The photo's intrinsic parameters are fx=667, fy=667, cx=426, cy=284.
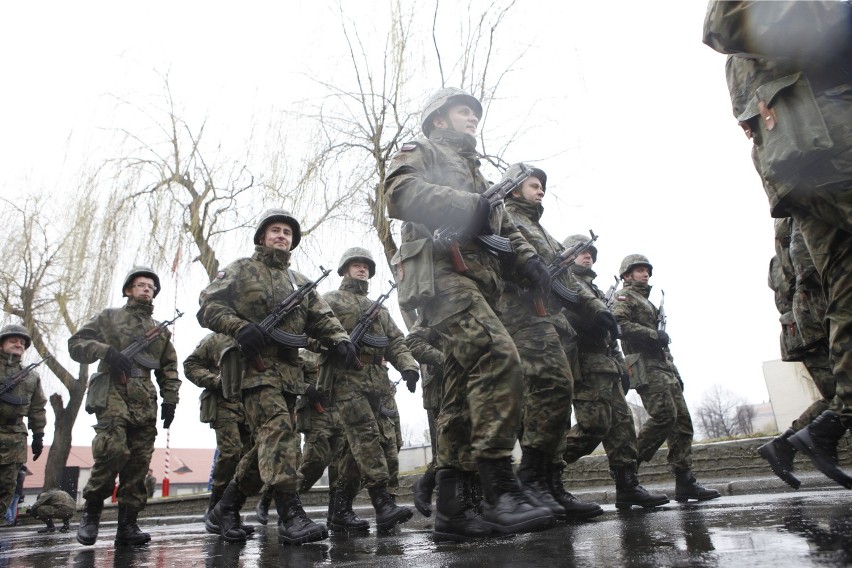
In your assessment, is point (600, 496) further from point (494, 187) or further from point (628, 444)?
point (494, 187)

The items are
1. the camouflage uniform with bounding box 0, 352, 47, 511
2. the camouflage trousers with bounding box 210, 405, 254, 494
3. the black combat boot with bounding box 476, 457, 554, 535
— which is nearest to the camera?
the black combat boot with bounding box 476, 457, 554, 535

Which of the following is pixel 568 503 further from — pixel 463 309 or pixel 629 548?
pixel 629 548

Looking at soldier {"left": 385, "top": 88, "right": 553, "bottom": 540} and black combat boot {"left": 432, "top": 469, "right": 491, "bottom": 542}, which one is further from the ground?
soldier {"left": 385, "top": 88, "right": 553, "bottom": 540}

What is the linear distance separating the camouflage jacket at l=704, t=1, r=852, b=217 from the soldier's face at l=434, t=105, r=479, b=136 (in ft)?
5.51

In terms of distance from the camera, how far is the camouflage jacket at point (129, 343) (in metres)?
5.86

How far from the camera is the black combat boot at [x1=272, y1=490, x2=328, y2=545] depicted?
396 centimetres

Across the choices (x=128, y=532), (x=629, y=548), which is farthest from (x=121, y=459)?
(x=629, y=548)

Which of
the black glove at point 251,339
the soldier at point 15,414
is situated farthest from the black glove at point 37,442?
the black glove at point 251,339

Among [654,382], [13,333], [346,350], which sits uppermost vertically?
[13,333]

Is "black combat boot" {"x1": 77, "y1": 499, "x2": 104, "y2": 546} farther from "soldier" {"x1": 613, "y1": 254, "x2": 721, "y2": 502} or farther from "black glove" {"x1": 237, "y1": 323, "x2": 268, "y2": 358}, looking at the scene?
"soldier" {"x1": 613, "y1": 254, "x2": 721, "y2": 502}

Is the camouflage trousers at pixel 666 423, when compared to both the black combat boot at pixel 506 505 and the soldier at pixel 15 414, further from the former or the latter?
the soldier at pixel 15 414

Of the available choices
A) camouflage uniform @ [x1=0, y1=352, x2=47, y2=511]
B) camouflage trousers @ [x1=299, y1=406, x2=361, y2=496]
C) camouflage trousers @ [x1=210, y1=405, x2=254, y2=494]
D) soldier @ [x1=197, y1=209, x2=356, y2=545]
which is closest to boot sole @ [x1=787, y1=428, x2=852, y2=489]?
soldier @ [x1=197, y1=209, x2=356, y2=545]

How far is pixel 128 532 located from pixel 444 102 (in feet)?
14.0

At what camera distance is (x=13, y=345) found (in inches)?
343
